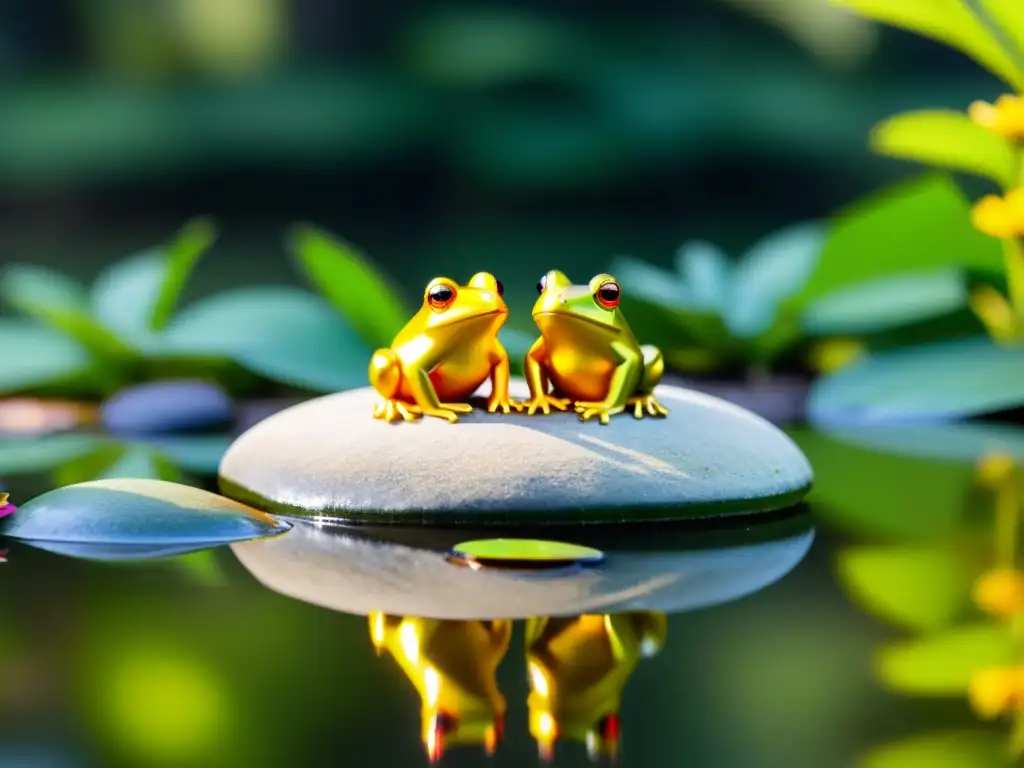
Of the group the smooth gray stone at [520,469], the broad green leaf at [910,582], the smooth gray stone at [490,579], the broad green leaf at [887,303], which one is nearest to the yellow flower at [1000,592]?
the broad green leaf at [910,582]

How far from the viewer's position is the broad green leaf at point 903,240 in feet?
7.64

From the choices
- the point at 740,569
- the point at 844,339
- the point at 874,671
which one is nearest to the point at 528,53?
the point at 844,339

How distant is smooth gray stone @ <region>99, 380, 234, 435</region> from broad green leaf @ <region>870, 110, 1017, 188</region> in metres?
1.23

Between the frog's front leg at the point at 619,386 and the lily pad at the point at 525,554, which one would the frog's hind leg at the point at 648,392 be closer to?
the frog's front leg at the point at 619,386

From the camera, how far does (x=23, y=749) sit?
0.68 meters

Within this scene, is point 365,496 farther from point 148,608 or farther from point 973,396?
point 973,396

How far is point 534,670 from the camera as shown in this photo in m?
0.79

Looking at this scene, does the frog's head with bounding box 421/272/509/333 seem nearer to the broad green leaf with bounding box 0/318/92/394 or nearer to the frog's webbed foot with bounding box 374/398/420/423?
the frog's webbed foot with bounding box 374/398/420/423

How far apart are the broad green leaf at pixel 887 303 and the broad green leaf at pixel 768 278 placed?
0.07 metres

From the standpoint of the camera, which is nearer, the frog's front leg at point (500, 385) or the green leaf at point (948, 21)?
the frog's front leg at point (500, 385)

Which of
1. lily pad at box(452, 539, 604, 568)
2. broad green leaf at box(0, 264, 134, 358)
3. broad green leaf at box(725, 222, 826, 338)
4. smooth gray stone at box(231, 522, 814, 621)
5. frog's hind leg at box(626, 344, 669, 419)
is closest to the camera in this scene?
smooth gray stone at box(231, 522, 814, 621)

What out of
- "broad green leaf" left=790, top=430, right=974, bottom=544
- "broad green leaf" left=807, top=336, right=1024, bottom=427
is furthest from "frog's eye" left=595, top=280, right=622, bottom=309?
"broad green leaf" left=807, top=336, right=1024, bottom=427

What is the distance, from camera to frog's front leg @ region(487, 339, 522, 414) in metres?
1.34

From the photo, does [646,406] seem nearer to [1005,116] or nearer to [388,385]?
[388,385]
